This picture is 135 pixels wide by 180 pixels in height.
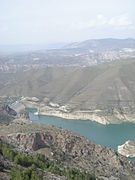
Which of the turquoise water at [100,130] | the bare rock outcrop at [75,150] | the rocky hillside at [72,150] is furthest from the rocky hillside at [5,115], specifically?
the bare rock outcrop at [75,150]

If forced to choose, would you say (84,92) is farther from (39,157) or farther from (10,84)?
(39,157)

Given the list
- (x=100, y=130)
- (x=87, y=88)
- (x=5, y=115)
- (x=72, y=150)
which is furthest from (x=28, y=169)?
(x=87, y=88)

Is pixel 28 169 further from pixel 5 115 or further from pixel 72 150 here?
pixel 5 115

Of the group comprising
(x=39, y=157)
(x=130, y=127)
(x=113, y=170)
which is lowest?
(x=130, y=127)

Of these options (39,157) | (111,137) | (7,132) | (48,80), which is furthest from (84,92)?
(39,157)

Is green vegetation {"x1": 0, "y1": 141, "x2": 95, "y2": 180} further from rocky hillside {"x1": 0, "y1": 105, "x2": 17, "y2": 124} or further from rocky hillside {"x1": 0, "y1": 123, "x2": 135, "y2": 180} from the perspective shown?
rocky hillside {"x1": 0, "y1": 105, "x2": 17, "y2": 124}

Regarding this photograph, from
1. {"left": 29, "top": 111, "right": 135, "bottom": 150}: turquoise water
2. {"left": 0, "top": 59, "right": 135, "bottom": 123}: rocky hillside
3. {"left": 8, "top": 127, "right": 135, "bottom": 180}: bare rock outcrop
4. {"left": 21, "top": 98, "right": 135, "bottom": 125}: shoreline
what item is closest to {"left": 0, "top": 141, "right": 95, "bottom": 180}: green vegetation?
{"left": 8, "top": 127, "right": 135, "bottom": 180}: bare rock outcrop
